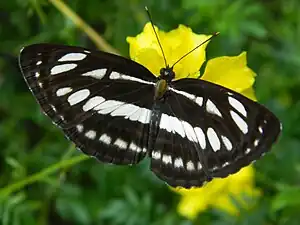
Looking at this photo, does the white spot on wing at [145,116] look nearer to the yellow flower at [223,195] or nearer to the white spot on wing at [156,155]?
the white spot on wing at [156,155]

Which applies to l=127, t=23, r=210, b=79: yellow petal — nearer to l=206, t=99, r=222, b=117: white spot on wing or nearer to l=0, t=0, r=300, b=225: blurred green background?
l=206, t=99, r=222, b=117: white spot on wing

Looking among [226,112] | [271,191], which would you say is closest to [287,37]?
[271,191]

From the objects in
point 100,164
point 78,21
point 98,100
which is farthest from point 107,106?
point 100,164

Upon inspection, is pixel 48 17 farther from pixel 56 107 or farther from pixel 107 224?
pixel 107 224

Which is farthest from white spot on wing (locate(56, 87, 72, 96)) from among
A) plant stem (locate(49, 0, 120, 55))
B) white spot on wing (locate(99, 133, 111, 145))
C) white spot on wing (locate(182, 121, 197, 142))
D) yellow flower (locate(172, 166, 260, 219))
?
yellow flower (locate(172, 166, 260, 219))

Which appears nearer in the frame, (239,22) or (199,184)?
(199,184)

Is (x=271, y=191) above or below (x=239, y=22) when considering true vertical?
below
